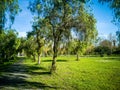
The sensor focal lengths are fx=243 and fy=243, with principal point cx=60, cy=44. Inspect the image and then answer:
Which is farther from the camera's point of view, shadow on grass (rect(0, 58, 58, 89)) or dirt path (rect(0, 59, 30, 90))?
shadow on grass (rect(0, 58, 58, 89))

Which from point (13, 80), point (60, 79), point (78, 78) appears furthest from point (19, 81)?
point (78, 78)

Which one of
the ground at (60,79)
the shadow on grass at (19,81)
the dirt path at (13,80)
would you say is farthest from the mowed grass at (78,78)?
the dirt path at (13,80)

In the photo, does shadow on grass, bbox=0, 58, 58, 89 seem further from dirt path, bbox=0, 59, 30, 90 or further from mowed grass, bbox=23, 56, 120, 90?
mowed grass, bbox=23, 56, 120, 90

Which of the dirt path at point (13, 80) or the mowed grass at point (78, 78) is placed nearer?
the dirt path at point (13, 80)

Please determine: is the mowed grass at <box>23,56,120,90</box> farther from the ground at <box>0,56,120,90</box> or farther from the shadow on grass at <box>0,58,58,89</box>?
the shadow on grass at <box>0,58,58,89</box>

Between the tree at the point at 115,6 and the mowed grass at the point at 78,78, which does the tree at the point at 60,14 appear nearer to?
the mowed grass at the point at 78,78

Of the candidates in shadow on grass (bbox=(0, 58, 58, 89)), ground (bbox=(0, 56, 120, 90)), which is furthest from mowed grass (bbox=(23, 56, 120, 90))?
shadow on grass (bbox=(0, 58, 58, 89))

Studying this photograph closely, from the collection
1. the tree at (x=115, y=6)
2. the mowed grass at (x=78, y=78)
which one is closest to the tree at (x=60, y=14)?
the mowed grass at (x=78, y=78)

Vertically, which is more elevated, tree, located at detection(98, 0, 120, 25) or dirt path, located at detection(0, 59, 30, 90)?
tree, located at detection(98, 0, 120, 25)

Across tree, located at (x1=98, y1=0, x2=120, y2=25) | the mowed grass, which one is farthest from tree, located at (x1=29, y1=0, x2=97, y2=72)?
tree, located at (x1=98, y1=0, x2=120, y2=25)

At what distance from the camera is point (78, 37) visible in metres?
35.2

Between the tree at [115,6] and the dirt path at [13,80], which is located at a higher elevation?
the tree at [115,6]

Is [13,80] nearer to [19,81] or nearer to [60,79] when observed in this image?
[19,81]

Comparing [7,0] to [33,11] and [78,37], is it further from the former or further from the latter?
[78,37]
